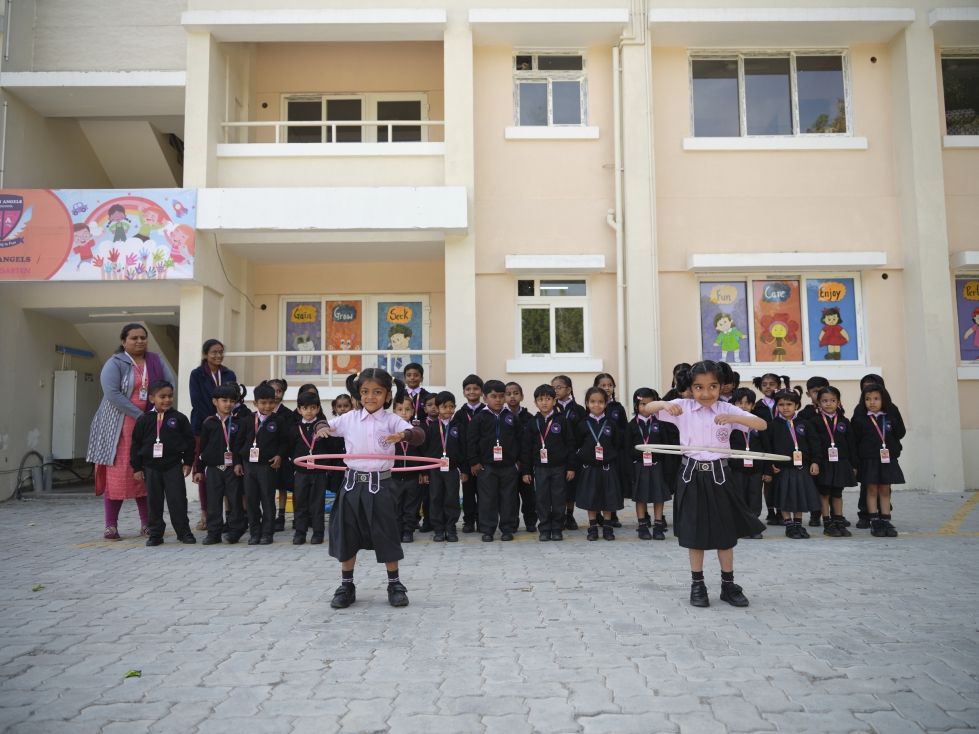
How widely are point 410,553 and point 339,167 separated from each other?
293 inches

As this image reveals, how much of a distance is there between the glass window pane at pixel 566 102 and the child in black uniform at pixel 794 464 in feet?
21.6

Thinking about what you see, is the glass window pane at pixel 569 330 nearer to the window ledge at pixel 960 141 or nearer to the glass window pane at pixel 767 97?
the glass window pane at pixel 767 97

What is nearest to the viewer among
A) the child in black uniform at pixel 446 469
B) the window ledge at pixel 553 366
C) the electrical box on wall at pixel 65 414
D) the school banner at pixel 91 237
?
the child in black uniform at pixel 446 469

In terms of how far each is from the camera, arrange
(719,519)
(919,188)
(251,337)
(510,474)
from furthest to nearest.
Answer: (251,337), (919,188), (510,474), (719,519)

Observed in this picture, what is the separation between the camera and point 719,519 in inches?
207

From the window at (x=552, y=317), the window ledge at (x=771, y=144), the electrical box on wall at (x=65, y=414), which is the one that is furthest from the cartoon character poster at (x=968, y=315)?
the electrical box on wall at (x=65, y=414)

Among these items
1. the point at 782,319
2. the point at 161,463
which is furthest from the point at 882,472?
the point at 161,463

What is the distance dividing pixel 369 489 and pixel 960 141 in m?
12.2

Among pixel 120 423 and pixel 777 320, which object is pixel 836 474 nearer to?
pixel 777 320

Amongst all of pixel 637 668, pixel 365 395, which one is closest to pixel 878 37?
pixel 365 395

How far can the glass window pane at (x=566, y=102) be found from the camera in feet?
41.9

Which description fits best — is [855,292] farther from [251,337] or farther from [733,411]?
[251,337]

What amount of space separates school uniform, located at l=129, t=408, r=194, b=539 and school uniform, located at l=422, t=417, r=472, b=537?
2697 millimetres

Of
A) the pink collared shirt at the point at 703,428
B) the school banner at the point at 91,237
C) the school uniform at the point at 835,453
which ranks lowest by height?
the school uniform at the point at 835,453
